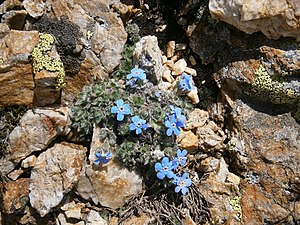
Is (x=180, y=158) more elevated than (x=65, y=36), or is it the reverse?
(x=65, y=36)

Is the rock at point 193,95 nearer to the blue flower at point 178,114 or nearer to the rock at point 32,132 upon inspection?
the blue flower at point 178,114

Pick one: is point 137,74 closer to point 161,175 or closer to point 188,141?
point 188,141

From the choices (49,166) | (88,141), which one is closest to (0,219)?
(49,166)

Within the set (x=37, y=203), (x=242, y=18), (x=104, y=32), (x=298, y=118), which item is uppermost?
(x=242, y=18)

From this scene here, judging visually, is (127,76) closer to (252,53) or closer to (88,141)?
(88,141)

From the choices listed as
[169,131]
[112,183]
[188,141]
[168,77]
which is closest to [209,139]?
[188,141]

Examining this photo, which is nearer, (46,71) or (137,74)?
(46,71)

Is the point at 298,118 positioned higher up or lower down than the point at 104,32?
lower down

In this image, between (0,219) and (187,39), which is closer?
(0,219)
